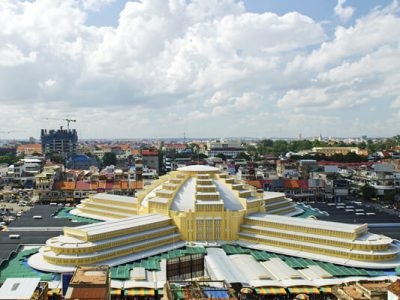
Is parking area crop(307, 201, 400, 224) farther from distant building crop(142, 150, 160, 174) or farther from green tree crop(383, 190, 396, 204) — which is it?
distant building crop(142, 150, 160, 174)

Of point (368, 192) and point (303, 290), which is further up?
point (368, 192)

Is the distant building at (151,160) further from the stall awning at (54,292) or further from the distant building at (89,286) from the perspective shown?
the distant building at (89,286)

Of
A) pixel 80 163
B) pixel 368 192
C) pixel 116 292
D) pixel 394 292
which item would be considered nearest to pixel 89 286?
pixel 116 292

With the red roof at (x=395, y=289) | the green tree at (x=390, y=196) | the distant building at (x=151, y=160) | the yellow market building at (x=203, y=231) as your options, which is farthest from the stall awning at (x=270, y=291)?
the distant building at (x=151, y=160)

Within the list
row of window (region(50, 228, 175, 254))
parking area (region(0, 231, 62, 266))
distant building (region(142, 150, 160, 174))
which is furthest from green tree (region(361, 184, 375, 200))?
distant building (region(142, 150, 160, 174))

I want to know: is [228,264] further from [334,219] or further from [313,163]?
[313,163]

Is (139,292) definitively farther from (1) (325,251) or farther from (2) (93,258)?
(1) (325,251)

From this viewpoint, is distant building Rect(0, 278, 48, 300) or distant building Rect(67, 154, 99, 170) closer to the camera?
distant building Rect(0, 278, 48, 300)
